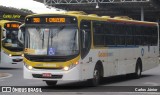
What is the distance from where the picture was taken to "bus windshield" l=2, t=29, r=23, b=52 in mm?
31750

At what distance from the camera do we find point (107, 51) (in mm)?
20453

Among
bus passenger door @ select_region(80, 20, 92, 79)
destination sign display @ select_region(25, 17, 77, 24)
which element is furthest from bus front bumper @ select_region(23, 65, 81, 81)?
destination sign display @ select_region(25, 17, 77, 24)

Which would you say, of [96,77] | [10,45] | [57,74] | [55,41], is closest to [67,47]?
[55,41]

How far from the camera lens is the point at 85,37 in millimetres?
18188

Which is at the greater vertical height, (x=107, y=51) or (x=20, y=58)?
(x=107, y=51)

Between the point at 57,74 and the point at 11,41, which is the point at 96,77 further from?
the point at 11,41

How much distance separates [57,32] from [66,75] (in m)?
1.61

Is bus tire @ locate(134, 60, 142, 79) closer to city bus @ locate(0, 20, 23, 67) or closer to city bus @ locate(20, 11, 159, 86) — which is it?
city bus @ locate(20, 11, 159, 86)

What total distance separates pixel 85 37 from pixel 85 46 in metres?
0.33

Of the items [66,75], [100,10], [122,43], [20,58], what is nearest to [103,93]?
[66,75]

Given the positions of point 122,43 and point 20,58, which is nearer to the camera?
point 122,43

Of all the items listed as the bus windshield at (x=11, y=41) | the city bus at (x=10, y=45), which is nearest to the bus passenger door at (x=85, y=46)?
the city bus at (x=10, y=45)

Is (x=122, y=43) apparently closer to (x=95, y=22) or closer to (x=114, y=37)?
(x=114, y=37)

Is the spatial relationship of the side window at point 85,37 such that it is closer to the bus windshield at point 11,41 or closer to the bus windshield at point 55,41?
the bus windshield at point 55,41
